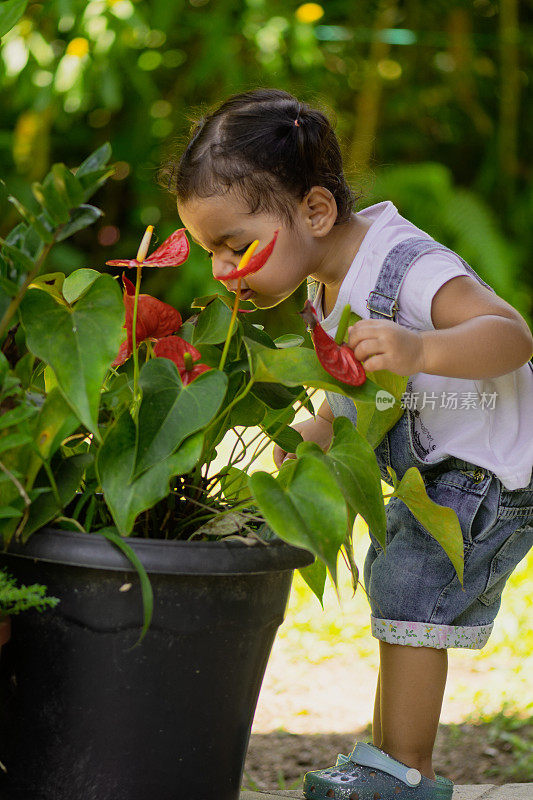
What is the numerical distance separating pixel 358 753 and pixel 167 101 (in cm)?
340

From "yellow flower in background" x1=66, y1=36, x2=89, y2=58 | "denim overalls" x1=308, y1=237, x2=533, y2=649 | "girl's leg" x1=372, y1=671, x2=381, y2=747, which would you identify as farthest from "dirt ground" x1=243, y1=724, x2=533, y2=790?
"yellow flower in background" x1=66, y1=36, x2=89, y2=58

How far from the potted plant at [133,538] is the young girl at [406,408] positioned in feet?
0.89

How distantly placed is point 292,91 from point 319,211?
2.21 metres

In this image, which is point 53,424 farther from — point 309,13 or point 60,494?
point 309,13

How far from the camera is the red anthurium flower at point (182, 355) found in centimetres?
95

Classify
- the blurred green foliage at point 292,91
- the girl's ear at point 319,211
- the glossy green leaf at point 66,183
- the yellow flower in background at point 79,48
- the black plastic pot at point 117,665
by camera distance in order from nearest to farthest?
the glossy green leaf at point 66,183
the black plastic pot at point 117,665
the girl's ear at point 319,211
the yellow flower in background at point 79,48
the blurred green foliage at point 292,91

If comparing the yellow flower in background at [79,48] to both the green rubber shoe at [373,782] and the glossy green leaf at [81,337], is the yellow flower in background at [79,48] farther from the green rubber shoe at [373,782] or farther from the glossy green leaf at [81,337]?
the green rubber shoe at [373,782]

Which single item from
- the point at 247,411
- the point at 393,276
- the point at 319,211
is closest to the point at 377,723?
the point at 247,411

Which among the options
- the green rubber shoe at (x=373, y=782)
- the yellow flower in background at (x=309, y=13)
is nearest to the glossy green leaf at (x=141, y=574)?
the green rubber shoe at (x=373, y=782)

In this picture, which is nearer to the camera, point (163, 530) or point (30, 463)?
point (30, 463)

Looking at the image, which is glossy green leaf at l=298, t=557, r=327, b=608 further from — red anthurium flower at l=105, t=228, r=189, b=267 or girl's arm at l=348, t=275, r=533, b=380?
red anthurium flower at l=105, t=228, r=189, b=267

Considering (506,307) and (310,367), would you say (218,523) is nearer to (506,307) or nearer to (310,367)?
(310,367)

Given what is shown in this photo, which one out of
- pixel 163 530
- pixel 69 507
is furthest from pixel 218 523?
pixel 69 507

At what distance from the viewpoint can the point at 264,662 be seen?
104 centimetres
